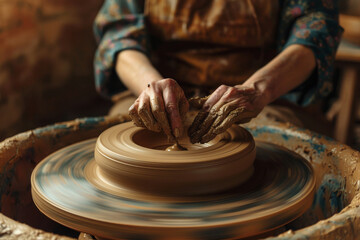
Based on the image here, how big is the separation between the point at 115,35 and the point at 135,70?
278mm

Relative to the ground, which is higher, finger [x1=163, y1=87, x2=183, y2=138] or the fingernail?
finger [x1=163, y1=87, x2=183, y2=138]

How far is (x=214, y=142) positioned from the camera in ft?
4.18

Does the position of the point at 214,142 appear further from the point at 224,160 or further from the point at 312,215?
the point at 312,215

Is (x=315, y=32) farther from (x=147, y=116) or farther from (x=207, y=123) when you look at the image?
(x=147, y=116)

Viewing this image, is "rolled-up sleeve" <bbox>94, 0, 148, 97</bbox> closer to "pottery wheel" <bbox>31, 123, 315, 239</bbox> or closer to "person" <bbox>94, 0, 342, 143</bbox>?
"person" <bbox>94, 0, 342, 143</bbox>

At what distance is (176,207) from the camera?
3.39 ft

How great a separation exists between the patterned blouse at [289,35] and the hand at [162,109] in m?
0.69

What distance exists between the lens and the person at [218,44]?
5.69ft

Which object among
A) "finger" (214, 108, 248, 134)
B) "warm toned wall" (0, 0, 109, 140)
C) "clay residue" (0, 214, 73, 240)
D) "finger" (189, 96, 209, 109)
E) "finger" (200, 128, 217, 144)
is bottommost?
"warm toned wall" (0, 0, 109, 140)

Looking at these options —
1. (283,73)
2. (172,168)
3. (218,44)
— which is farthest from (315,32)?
(172,168)

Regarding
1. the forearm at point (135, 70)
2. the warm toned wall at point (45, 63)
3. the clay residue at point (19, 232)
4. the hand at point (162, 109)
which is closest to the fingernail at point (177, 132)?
the hand at point (162, 109)

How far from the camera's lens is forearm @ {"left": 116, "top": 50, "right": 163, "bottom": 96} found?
164cm

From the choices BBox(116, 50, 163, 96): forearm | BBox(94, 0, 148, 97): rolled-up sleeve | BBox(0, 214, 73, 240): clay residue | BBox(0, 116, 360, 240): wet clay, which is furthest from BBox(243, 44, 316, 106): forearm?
BBox(0, 214, 73, 240): clay residue

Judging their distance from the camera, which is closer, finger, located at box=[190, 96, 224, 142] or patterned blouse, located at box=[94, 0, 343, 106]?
finger, located at box=[190, 96, 224, 142]
